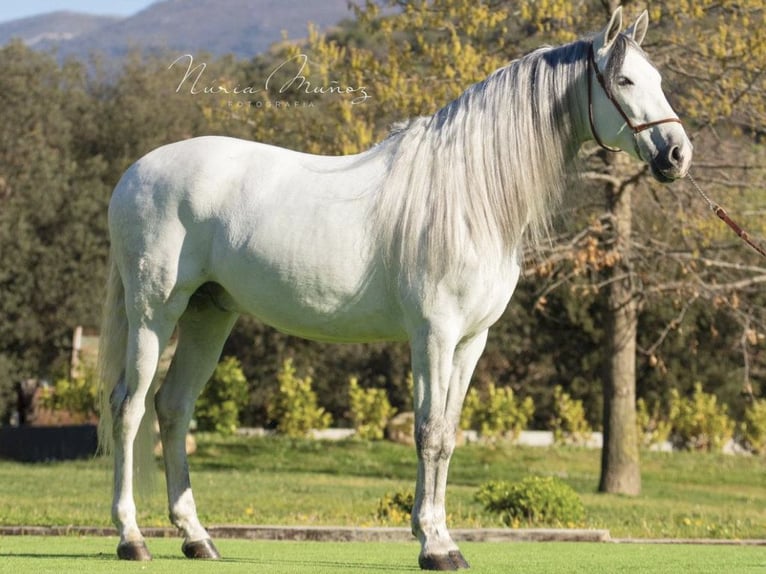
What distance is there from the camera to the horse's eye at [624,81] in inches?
251

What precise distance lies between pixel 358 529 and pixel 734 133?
336 inches

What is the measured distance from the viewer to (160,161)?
23.8 ft

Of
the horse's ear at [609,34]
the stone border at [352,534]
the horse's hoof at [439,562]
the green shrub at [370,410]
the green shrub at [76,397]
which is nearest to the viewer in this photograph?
the horse's hoof at [439,562]

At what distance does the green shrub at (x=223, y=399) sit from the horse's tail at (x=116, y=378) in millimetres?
15221

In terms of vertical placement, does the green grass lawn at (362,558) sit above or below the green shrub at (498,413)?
below

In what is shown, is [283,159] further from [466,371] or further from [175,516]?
[175,516]

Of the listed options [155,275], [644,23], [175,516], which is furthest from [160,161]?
[644,23]

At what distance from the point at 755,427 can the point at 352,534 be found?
15.6 meters

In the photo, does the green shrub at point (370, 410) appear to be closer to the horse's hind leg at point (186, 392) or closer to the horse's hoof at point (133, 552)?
the horse's hind leg at point (186, 392)

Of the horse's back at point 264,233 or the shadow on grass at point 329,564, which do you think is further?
the horse's back at point 264,233

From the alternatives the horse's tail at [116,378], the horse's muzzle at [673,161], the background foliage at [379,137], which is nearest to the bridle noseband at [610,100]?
the horse's muzzle at [673,161]

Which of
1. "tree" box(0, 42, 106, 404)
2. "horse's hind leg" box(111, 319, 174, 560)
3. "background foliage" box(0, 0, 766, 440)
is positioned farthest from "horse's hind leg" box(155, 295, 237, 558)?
"tree" box(0, 42, 106, 404)

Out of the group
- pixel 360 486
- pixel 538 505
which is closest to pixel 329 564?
pixel 538 505

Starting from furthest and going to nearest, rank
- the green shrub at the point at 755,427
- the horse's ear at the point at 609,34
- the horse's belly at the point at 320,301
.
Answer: the green shrub at the point at 755,427 < the horse's belly at the point at 320,301 < the horse's ear at the point at 609,34
